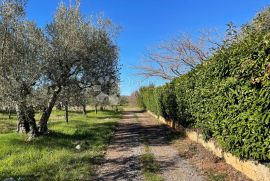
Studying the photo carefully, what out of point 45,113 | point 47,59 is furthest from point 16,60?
point 45,113

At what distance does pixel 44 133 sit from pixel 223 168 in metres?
10.6

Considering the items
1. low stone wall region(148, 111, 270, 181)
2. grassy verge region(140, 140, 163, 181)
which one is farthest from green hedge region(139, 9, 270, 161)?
grassy verge region(140, 140, 163, 181)

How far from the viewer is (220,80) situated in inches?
394

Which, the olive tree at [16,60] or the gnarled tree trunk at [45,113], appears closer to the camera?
the olive tree at [16,60]

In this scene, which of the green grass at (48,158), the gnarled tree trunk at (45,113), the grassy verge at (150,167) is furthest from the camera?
the gnarled tree trunk at (45,113)

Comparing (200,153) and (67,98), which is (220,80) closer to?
(200,153)

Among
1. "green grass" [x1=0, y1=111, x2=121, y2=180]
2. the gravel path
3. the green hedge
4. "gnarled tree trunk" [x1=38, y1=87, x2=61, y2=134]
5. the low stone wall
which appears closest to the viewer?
the green hedge

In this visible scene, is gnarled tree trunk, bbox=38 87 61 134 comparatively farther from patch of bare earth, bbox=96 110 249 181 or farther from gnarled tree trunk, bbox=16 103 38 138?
patch of bare earth, bbox=96 110 249 181

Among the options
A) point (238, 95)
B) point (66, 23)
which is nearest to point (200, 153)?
point (238, 95)

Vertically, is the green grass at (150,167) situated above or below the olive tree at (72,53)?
below

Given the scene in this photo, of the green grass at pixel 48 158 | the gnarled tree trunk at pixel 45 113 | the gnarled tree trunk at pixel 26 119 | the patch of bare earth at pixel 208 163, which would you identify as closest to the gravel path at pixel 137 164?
the patch of bare earth at pixel 208 163

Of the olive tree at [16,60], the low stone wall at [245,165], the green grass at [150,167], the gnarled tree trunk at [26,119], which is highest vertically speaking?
the olive tree at [16,60]

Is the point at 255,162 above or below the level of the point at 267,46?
below

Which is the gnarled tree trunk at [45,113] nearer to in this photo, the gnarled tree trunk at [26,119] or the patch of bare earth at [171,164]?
the gnarled tree trunk at [26,119]
